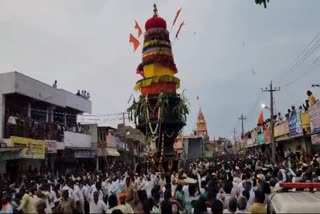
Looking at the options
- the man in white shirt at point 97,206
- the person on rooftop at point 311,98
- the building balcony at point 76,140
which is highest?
the person on rooftop at point 311,98

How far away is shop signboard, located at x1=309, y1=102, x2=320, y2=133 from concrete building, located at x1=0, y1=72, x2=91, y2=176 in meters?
14.0

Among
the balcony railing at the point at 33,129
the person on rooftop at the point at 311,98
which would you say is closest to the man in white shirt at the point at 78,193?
the balcony railing at the point at 33,129

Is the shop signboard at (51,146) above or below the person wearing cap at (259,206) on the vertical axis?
above

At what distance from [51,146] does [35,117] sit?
3.05 meters

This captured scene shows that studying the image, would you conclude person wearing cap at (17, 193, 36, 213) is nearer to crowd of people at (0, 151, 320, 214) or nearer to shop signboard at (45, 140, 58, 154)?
crowd of people at (0, 151, 320, 214)

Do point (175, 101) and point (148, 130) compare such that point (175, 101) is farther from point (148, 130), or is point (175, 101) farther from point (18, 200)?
point (18, 200)

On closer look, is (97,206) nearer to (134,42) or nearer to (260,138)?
(134,42)

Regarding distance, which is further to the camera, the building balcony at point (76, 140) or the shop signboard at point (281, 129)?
the building balcony at point (76, 140)

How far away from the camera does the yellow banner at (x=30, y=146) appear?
2216cm

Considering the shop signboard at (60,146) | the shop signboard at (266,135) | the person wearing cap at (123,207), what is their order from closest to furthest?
the person wearing cap at (123,207)
the shop signboard at (60,146)
the shop signboard at (266,135)

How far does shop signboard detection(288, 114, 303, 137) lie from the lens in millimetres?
24406

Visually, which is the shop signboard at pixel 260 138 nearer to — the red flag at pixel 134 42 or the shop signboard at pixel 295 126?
the shop signboard at pixel 295 126

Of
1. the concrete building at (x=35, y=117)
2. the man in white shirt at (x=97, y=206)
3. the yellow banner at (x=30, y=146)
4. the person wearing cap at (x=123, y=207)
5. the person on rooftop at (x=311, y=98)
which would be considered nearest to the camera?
the person wearing cap at (x=123, y=207)

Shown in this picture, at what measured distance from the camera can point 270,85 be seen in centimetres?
3909
